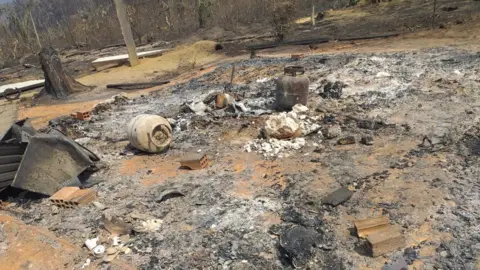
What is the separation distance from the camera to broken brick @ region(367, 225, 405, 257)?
350 cm

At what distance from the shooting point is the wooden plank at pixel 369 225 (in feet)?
12.3

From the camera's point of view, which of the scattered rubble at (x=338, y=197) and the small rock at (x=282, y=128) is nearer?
the scattered rubble at (x=338, y=197)

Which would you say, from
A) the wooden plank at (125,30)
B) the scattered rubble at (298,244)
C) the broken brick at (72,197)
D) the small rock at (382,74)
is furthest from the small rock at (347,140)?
the wooden plank at (125,30)

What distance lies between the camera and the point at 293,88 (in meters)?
7.21

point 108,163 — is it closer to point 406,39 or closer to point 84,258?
point 84,258

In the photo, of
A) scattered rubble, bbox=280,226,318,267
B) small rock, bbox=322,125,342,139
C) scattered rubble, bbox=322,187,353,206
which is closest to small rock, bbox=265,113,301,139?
small rock, bbox=322,125,342,139

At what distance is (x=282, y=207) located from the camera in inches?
174

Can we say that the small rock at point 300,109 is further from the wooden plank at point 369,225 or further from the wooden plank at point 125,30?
the wooden plank at point 125,30

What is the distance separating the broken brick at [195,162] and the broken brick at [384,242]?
2.83 m

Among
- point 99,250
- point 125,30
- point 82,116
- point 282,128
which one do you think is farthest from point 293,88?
point 125,30

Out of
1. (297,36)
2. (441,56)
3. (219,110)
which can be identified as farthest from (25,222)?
(297,36)

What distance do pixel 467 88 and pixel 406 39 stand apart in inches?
236

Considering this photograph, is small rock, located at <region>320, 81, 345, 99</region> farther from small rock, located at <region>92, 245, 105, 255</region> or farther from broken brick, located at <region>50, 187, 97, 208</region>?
small rock, located at <region>92, 245, 105, 255</region>

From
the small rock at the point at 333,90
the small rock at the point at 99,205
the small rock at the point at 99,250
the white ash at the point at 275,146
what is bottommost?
the white ash at the point at 275,146
